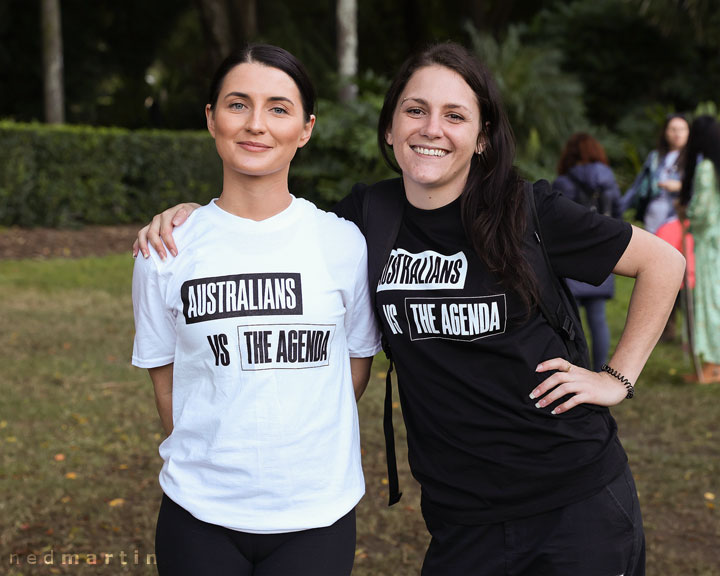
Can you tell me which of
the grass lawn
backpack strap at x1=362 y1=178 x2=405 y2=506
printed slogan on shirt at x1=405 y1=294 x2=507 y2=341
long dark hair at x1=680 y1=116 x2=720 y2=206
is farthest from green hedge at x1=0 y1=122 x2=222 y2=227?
printed slogan on shirt at x1=405 y1=294 x2=507 y2=341

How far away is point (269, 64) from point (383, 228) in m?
0.52

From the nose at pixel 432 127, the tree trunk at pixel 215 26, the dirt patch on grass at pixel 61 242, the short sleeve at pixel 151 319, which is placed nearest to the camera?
the short sleeve at pixel 151 319

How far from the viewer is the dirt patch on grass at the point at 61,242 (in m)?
13.7

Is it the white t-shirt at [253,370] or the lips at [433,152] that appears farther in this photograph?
the lips at [433,152]

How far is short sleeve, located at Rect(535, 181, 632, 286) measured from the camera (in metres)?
2.22

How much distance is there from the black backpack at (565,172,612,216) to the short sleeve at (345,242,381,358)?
500 cm

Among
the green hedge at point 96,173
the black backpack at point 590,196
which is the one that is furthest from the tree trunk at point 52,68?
→ the black backpack at point 590,196

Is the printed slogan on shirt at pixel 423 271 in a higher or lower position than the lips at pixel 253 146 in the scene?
lower

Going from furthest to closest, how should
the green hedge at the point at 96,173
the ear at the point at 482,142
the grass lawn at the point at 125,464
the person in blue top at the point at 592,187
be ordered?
the green hedge at the point at 96,173 < the person in blue top at the point at 592,187 < the grass lawn at the point at 125,464 < the ear at the point at 482,142

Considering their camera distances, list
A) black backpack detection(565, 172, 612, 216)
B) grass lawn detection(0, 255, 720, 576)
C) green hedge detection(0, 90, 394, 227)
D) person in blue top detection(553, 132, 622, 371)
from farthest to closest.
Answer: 1. green hedge detection(0, 90, 394, 227)
2. black backpack detection(565, 172, 612, 216)
3. person in blue top detection(553, 132, 622, 371)
4. grass lawn detection(0, 255, 720, 576)

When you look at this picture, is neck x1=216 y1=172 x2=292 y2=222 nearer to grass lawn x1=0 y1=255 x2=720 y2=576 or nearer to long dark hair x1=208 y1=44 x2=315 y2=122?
long dark hair x1=208 y1=44 x2=315 y2=122

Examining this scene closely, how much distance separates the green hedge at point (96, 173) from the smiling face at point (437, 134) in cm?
1347

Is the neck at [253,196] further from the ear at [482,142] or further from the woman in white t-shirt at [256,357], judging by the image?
the ear at [482,142]

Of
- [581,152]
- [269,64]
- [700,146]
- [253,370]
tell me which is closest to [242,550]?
[253,370]
